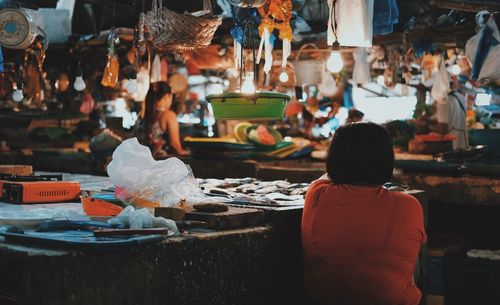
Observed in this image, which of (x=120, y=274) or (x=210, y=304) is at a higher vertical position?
(x=120, y=274)

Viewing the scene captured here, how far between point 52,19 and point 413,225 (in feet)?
21.2

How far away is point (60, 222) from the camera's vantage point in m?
2.66

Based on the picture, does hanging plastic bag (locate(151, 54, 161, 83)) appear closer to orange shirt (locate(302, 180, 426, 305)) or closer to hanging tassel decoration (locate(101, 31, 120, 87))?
hanging tassel decoration (locate(101, 31, 120, 87))

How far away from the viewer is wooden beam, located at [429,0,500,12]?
5.30m

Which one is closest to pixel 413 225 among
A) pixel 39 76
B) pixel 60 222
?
pixel 60 222

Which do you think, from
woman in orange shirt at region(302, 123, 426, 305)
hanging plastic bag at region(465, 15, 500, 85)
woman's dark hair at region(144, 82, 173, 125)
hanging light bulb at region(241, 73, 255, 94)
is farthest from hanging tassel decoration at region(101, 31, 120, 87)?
hanging plastic bag at region(465, 15, 500, 85)

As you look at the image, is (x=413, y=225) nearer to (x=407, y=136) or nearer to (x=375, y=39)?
(x=375, y=39)

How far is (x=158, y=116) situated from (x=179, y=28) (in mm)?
5444

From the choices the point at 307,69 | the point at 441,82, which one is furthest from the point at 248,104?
the point at 441,82

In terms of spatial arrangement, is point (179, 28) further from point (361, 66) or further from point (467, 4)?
point (361, 66)

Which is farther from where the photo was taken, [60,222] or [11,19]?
[11,19]

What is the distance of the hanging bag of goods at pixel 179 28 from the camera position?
12.9ft

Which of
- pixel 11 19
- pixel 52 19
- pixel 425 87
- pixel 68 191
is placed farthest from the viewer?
pixel 425 87

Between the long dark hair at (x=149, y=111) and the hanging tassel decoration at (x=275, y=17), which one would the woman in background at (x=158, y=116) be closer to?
the long dark hair at (x=149, y=111)
